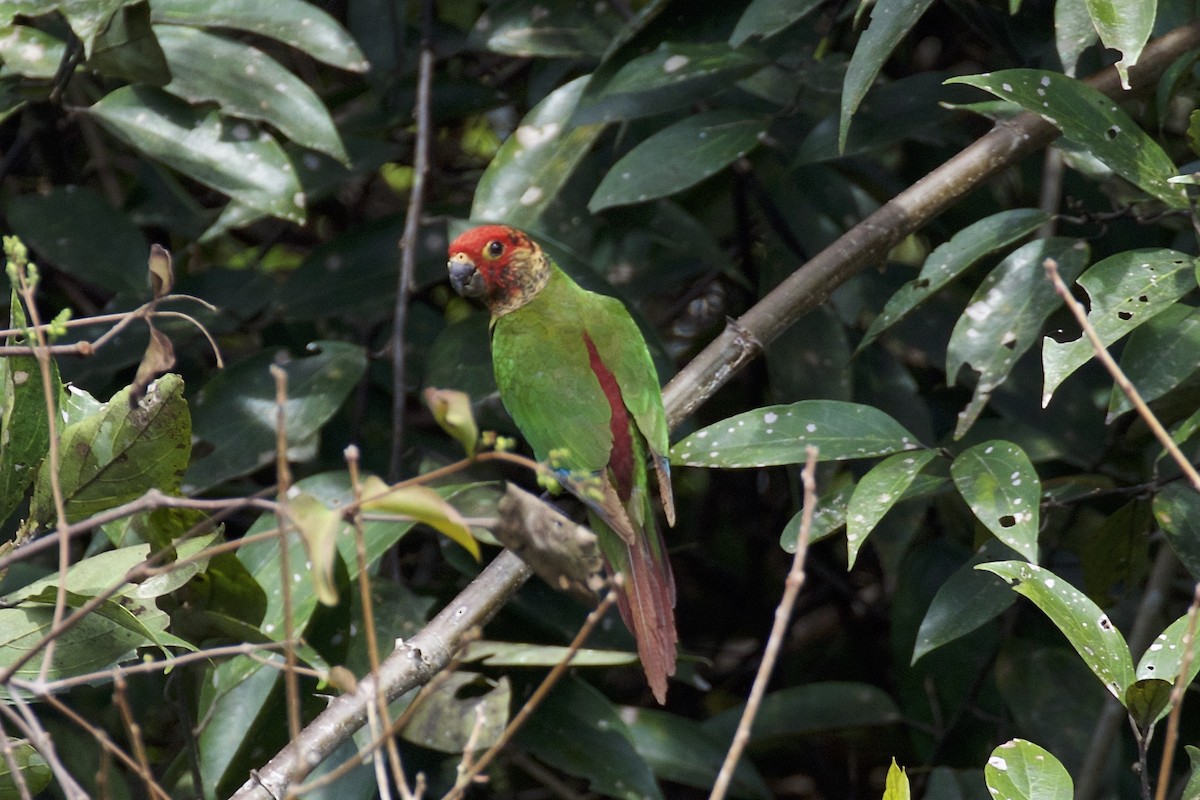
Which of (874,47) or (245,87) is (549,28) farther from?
(874,47)

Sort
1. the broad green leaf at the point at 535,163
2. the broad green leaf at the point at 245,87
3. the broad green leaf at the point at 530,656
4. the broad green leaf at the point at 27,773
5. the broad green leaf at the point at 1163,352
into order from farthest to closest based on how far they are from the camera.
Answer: the broad green leaf at the point at 535,163
the broad green leaf at the point at 245,87
the broad green leaf at the point at 530,656
the broad green leaf at the point at 1163,352
the broad green leaf at the point at 27,773

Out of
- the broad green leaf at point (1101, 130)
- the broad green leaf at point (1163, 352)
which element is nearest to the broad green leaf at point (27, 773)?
the broad green leaf at point (1163, 352)

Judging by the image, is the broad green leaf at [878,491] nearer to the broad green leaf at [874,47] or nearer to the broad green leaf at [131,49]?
the broad green leaf at [874,47]

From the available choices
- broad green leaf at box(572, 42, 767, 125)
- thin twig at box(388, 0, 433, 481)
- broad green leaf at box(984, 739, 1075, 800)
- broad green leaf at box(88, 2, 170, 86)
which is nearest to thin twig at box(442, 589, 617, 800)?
broad green leaf at box(984, 739, 1075, 800)

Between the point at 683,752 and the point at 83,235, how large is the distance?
167 cm

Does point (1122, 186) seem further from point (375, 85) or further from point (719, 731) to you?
point (375, 85)

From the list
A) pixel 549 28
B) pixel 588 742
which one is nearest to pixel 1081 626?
pixel 588 742

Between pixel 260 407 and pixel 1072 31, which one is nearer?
pixel 1072 31

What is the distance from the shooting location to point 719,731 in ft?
9.13

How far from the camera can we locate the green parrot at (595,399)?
213cm

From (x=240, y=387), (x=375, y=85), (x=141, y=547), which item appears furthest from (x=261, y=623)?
(x=375, y=85)

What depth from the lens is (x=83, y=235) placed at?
2611 mm

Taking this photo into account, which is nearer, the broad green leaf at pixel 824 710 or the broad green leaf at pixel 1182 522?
the broad green leaf at pixel 1182 522

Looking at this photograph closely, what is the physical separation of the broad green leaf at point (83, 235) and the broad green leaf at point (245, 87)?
453mm
